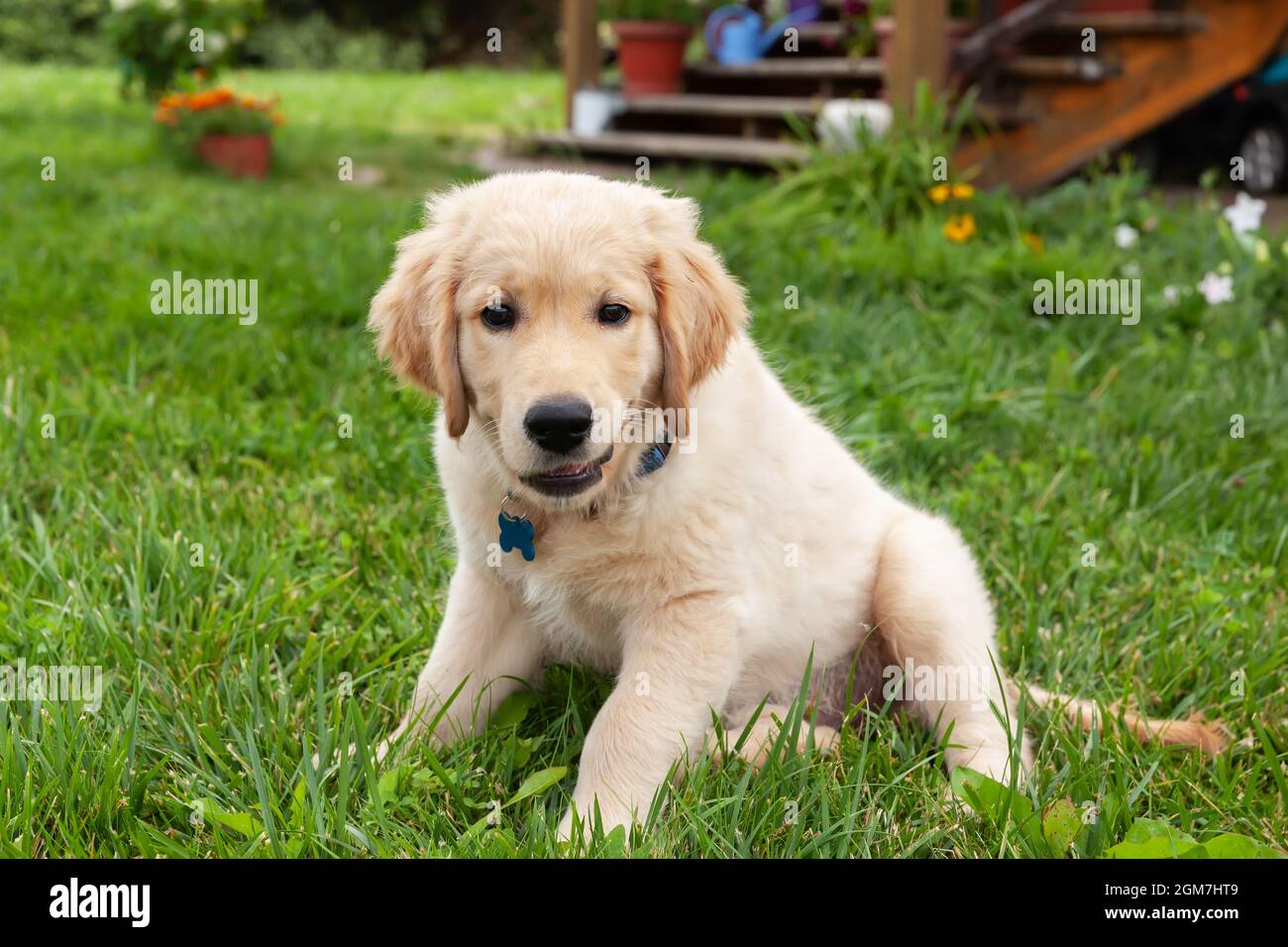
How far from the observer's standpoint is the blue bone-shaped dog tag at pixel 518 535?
7.23 ft

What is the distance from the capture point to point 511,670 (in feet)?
8.18

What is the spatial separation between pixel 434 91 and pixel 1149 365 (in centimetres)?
1225

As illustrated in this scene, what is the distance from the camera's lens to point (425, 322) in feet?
7.52

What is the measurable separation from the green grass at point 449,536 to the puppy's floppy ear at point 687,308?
0.73 meters

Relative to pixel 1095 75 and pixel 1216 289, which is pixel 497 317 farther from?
pixel 1095 75

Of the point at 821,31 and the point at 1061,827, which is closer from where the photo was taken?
the point at 1061,827

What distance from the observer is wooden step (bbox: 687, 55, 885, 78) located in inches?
303

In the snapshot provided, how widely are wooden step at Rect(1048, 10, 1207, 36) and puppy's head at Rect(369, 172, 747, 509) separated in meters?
5.29

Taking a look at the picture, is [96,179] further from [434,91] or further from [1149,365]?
[434,91]

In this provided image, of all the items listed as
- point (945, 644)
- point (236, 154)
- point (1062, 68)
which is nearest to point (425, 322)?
point (945, 644)

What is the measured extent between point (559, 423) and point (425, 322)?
0.46m
